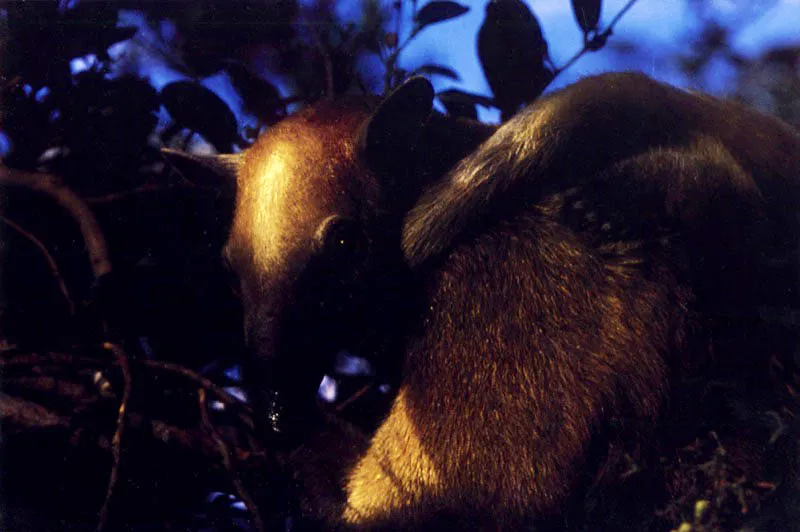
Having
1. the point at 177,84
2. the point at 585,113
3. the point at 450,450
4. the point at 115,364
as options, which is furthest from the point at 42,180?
the point at 585,113

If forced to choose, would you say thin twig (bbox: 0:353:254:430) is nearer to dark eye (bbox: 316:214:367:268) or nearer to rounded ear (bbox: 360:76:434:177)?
dark eye (bbox: 316:214:367:268)

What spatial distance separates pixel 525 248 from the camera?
4.81 feet

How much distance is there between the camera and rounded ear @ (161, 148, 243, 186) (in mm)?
1718

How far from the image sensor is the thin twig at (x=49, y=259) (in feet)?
5.55

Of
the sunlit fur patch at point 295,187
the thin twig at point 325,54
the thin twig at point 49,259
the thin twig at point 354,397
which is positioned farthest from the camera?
the thin twig at point 325,54

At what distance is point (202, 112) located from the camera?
1.97m

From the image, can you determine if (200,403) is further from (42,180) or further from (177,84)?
(177,84)

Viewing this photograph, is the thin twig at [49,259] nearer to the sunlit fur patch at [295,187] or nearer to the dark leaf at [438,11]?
the sunlit fur patch at [295,187]

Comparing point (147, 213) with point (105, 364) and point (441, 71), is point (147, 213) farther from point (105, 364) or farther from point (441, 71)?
point (441, 71)

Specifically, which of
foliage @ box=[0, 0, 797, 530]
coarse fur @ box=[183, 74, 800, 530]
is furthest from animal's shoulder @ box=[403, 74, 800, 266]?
foliage @ box=[0, 0, 797, 530]

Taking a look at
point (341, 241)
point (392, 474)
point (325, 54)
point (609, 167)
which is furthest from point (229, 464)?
point (325, 54)

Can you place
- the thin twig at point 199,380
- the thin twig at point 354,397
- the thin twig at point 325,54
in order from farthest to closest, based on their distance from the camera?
the thin twig at point 325,54 → the thin twig at point 354,397 → the thin twig at point 199,380

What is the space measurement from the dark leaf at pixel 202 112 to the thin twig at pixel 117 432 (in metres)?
0.69

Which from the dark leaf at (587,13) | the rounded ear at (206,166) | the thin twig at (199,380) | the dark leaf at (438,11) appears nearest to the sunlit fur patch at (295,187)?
the rounded ear at (206,166)
